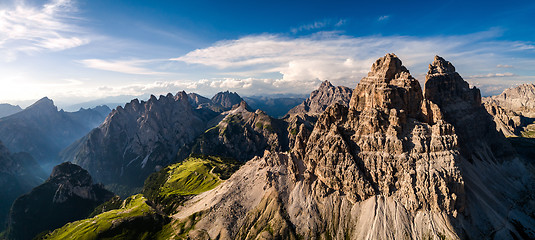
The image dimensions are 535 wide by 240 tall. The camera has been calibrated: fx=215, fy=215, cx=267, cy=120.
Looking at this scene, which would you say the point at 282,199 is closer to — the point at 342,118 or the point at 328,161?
the point at 328,161

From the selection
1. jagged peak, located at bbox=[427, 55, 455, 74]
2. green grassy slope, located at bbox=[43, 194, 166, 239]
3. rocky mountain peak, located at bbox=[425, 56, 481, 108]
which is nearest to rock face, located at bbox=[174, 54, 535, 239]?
rocky mountain peak, located at bbox=[425, 56, 481, 108]

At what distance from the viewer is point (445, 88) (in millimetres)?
162125

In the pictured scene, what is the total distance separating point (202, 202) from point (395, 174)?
128m

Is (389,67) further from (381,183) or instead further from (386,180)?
(381,183)

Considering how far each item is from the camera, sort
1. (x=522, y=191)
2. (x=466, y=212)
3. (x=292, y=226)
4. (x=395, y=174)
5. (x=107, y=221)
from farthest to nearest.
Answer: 1. (x=107, y=221)
2. (x=522, y=191)
3. (x=292, y=226)
4. (x=395, y=174)
5. (x=466, y=212)

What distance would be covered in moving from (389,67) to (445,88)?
5769cm

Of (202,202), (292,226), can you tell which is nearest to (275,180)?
(292,226)

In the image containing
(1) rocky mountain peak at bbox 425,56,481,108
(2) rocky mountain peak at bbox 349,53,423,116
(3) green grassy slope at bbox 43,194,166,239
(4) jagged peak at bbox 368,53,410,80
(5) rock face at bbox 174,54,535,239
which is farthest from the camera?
(1) rocky mountain peak at bbox 425,56,481,108

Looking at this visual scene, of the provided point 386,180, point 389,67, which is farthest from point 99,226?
point 389,67

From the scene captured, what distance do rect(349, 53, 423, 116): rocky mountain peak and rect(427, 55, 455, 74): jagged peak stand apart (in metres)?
44.2

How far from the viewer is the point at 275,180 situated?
5625 inches

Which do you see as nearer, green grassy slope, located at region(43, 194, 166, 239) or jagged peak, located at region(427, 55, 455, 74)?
green grassy slope, located at region(43, 194, 166, 239)

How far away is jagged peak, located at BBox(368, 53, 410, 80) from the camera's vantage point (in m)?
142

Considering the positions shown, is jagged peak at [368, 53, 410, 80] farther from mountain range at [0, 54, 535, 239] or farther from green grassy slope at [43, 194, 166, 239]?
green grassy slope at [43, 194, 166, 239]
